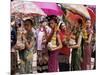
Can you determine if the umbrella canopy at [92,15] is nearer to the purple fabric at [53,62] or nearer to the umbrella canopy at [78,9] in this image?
the umbrella canopy at [78,9]

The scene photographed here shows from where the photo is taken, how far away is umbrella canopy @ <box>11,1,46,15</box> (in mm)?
1135

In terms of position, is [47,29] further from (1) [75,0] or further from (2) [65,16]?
(1) [75,0]

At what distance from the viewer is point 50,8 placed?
1.20 metres

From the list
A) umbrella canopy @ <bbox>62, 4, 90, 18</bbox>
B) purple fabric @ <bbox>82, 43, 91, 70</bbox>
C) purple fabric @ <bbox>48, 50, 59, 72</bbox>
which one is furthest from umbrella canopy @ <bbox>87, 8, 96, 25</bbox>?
purple fabric @ <bbox>48, 50, 59, 72</bbox>

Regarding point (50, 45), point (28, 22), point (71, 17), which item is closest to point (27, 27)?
point (28, 22)

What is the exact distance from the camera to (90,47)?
127 centimetres

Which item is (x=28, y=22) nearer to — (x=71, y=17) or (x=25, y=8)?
(x=25, y=8)

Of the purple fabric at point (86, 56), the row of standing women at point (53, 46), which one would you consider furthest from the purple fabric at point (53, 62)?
the purple fabric at point (86, 56)

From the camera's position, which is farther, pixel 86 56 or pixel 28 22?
pixel 86 56

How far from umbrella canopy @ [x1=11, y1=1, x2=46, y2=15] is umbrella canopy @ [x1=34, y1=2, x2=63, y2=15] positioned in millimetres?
21

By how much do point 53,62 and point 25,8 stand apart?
338 millimetres

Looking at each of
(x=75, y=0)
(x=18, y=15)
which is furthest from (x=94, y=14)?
(x=18, y=15)

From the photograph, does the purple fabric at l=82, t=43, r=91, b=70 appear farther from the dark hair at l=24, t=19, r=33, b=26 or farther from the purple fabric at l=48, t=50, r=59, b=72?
the dark hair at l=24, t=19, r=33, b=26

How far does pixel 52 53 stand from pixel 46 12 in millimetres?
232
